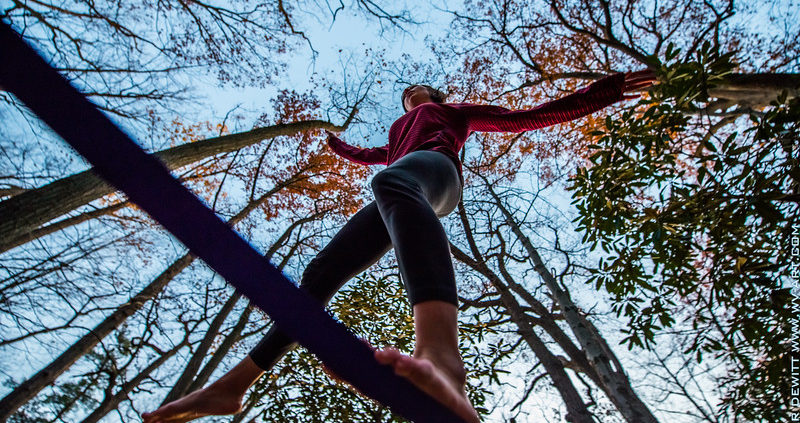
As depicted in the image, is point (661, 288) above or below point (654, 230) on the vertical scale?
below

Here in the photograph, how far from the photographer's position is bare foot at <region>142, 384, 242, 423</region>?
125cm

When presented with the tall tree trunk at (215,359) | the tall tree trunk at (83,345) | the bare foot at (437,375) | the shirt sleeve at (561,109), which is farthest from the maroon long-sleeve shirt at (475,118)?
the tall tree trunk at (215,359)

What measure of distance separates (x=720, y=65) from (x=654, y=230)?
120cm

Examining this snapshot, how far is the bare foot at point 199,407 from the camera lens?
125 cm

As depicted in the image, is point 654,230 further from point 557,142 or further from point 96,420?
point 96,420

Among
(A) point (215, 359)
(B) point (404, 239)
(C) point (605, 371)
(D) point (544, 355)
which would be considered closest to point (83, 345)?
(A) point (215, 359)

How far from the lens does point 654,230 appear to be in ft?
8.76

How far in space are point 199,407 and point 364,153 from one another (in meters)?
1.84

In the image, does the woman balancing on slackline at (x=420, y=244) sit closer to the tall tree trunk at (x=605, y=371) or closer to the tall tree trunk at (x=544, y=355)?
the tall tree trunk at (x=605, y=371)

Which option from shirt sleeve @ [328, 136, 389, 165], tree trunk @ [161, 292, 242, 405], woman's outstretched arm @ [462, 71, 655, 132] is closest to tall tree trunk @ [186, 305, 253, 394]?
tree trunk @ [161, 292, 242, 405]

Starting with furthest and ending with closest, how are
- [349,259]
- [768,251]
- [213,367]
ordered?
[213,367], [768,251], [349,259]

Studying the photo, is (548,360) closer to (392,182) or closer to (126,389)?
(392,182)

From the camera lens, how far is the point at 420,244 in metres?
0.97

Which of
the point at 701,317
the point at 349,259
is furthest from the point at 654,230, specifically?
the point at 349,259
